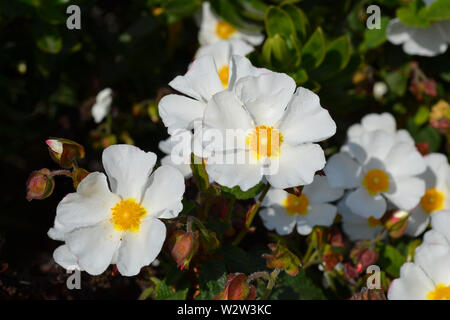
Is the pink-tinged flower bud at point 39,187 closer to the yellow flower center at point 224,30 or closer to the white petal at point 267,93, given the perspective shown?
the white petal at point 267,93

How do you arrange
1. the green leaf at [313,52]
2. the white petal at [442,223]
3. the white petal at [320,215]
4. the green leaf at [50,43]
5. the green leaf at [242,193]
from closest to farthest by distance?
the green leaf at [242,193]
the white petal at [442,223]
the white petal at [320,215]
the green leaf at [313,52]
the green leaf at [50,43]

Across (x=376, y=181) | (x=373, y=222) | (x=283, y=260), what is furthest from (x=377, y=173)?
(x=283, y=260)

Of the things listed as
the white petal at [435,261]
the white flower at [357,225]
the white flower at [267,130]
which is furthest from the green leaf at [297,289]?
the white flower at [267,130]

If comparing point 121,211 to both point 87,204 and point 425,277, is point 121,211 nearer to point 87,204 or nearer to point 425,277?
point 87,204

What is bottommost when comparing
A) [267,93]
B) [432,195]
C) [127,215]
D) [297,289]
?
[297,289]

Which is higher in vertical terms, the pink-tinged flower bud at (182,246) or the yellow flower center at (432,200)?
the pink-tinged flower bud at (182,246)

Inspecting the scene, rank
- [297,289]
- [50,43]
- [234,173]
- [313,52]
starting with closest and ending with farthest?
[234,173], [297,289], [313,52], [50,43]

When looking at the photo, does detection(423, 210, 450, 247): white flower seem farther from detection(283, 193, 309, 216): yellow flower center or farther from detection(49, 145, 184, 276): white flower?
detection(49, 145, 184, 276): white flower
